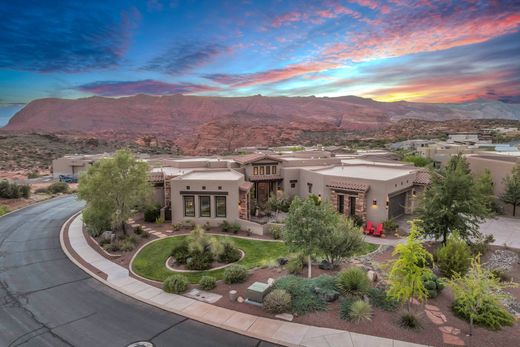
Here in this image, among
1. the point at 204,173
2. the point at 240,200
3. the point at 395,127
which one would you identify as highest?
the point at 395,127

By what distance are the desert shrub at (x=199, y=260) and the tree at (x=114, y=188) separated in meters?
8.34

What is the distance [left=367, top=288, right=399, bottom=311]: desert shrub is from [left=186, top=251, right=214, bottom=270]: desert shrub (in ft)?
29.0

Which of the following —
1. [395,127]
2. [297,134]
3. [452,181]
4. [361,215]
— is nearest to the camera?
[452,181]

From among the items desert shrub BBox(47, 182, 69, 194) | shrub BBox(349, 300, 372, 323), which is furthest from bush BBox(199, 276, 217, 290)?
desert shrub BBox(47, 182, 69, 194)

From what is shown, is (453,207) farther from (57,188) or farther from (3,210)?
(57,188)

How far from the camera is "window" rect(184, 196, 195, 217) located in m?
26.5

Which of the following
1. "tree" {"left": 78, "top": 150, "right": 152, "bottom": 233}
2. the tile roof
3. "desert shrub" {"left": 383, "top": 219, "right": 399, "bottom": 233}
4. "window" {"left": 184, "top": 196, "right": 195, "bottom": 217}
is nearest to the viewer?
"tree" {"left": 78, "top": 150, "right": 152, "bottom": 233}

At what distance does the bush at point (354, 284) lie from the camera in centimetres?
1306

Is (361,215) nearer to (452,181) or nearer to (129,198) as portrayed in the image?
(452,181)

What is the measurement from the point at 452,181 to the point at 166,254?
732 inches

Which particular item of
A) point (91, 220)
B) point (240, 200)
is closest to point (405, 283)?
point (240, 200)

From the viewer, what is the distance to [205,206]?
2639cm

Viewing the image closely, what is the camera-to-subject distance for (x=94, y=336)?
11375 millimetres

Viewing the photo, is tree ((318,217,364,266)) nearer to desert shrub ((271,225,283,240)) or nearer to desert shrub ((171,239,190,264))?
desert shrub ((271,225,283,240))
